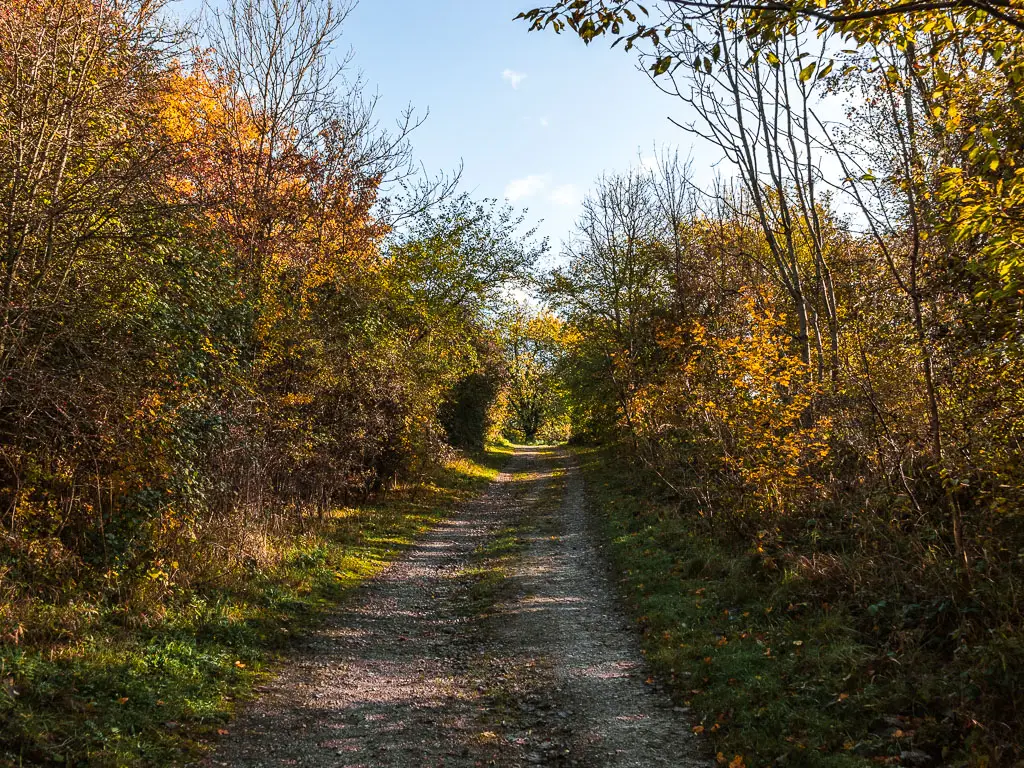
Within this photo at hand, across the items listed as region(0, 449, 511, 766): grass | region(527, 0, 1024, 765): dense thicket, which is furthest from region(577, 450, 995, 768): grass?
region(0, 449, 511, 766): grass

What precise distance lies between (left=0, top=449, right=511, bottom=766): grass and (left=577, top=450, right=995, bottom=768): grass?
473cm

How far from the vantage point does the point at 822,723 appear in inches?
196

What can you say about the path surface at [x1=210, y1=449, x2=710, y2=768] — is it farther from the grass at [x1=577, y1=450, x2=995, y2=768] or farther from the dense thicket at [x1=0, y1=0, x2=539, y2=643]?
the dense thicket at [x1=0, y1=0, x2=539, y2=643]

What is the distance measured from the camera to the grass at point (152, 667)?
4.71 metres

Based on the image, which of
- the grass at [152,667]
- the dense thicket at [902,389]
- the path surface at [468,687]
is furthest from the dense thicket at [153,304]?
the dense thicket at [902,389]

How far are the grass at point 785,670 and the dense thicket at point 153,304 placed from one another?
21.0ft

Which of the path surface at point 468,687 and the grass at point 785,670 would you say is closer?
the grass at point 785,670

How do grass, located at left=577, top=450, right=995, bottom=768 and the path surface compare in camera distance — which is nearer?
grass, located at left=577, top=450, right=995, bottom=768

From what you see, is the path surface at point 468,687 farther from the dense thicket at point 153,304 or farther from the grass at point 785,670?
the dense thicket at point 153,304

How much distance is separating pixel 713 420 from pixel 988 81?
6.04 meters

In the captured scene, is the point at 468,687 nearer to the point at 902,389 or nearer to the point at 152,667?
the point at 152,667

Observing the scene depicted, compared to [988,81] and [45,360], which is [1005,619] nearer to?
[988,81]

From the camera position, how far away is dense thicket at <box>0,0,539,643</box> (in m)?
6.29

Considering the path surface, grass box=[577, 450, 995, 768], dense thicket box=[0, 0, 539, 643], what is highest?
dense thicket box=[0, 0, 539, 643]
